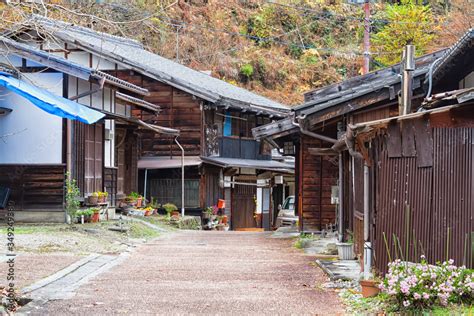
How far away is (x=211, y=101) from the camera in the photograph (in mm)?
31891

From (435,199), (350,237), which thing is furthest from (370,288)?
(350,237)

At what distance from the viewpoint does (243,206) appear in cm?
3766

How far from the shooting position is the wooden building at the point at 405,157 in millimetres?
9055

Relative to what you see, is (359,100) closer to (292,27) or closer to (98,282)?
(98,282)

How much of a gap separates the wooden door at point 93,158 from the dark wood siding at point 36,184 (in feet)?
4.50

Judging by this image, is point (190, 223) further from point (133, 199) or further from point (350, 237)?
point (350, 237)

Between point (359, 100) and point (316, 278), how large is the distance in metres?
5.52

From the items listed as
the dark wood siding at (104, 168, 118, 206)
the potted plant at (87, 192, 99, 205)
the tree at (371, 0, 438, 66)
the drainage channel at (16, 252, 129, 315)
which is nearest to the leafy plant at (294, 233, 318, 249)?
the drainage channel at (16, 252, 129, 315)

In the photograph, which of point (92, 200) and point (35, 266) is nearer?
point (35, 266)

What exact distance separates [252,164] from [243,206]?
2621 mm

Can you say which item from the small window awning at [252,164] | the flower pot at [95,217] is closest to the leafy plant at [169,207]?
the small window awning at [252,164]

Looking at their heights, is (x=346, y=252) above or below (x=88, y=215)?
below

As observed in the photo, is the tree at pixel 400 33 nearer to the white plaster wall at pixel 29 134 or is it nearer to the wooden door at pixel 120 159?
the wooden door at pixel 120 159

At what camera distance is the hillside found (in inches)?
1871
